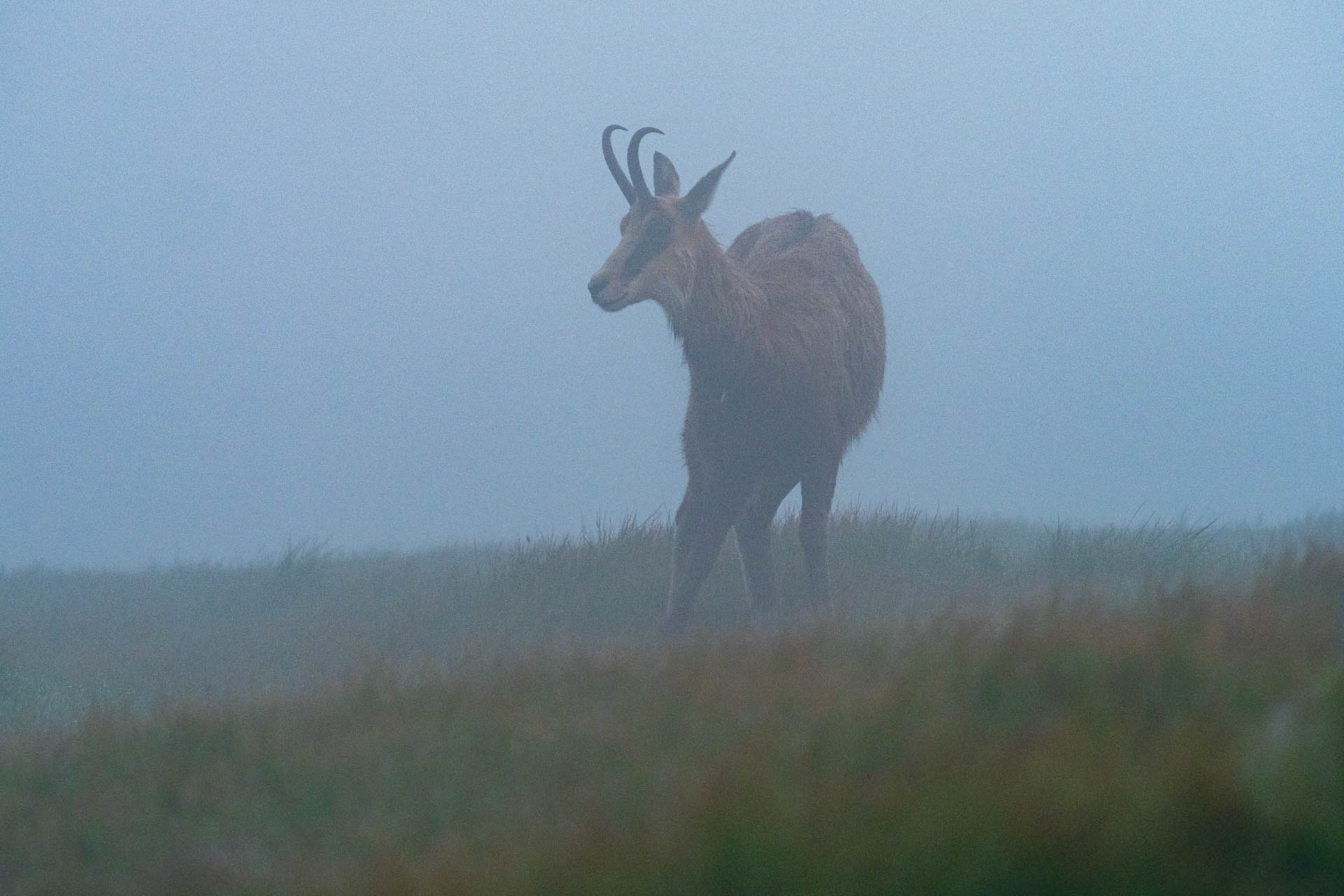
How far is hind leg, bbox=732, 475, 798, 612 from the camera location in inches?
249

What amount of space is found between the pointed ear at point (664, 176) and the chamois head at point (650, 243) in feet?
0.49

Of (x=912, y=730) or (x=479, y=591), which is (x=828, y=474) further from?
(x=912, y=730)

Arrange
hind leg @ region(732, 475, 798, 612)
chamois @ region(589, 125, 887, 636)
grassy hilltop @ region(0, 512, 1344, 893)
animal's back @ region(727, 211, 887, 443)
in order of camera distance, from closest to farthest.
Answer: grassy hilltop @ region(0, 512, 1344, 893) → chamois @ region(589, 125, 887, 636) → animal's back @ region(727, 211, 887, 443) → hind leg @ region(732, 475, 798, 612)

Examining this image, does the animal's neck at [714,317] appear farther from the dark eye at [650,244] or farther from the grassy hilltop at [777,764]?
the grassy hilltop at [777,764]

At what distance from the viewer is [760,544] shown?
6383mm

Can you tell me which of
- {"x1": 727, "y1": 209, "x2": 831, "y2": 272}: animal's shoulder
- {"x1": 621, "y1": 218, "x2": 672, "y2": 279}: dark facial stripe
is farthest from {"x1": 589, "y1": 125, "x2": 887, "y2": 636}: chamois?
{"x1": 727, "y1": 209, "x2": 831, "y2": 272}: animal's shoulder

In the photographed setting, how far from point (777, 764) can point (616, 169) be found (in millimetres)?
4125

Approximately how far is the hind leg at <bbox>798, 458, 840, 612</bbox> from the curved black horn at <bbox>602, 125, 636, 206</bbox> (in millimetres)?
1708

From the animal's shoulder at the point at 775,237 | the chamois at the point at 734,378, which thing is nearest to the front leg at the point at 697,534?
the chamois at the point at 734,378

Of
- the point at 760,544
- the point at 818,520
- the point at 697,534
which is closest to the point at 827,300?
the point at 818,520

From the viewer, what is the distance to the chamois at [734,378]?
5586 millimetres

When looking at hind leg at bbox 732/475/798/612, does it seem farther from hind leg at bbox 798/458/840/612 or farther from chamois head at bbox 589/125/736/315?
chamois head at bbox 589/125/736/315

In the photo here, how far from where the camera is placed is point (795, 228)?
734 cm

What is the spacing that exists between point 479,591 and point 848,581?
2.54m
